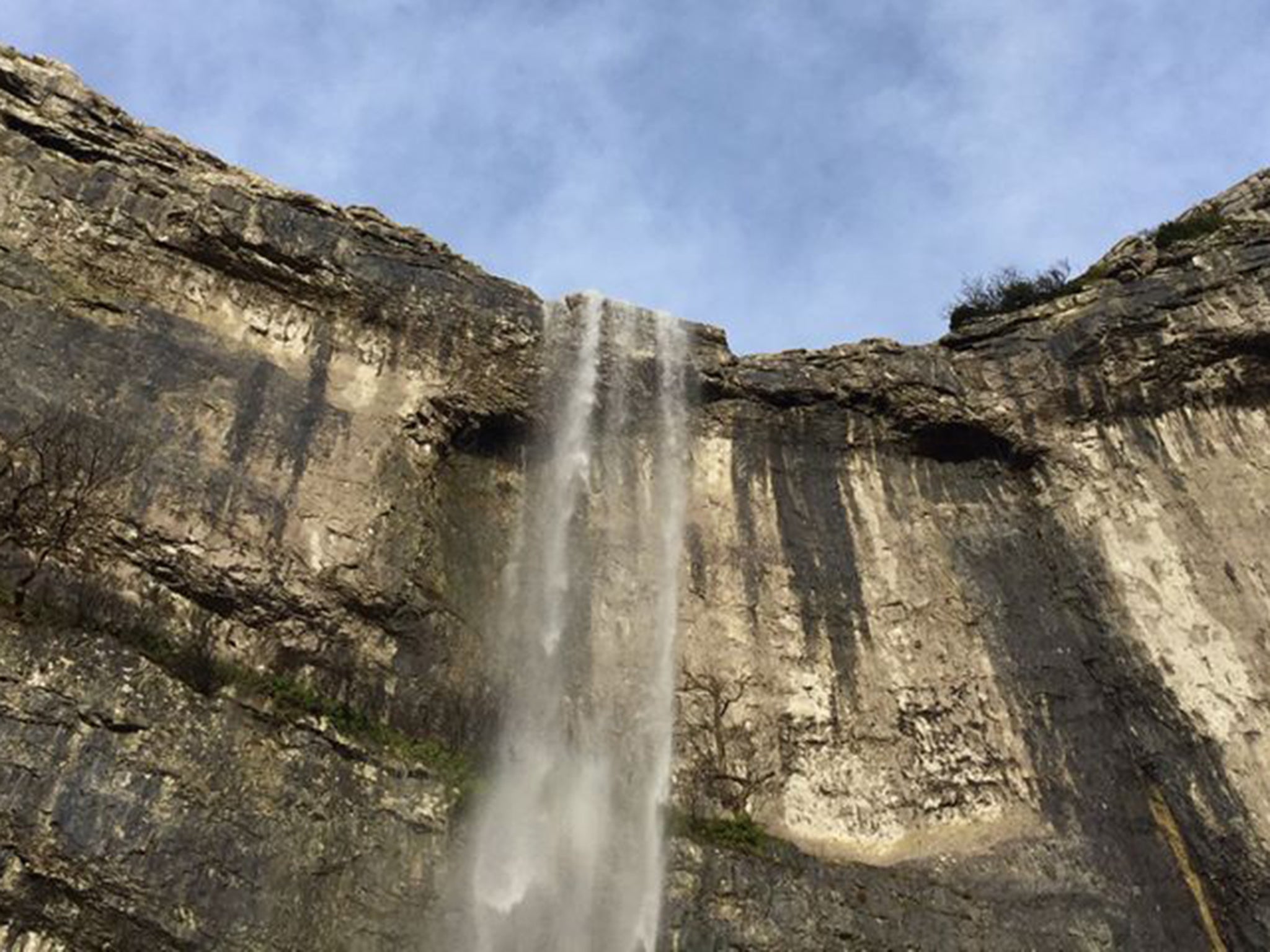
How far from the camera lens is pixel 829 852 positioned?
1661 centimetres

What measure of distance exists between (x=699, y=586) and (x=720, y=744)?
9.90 feet

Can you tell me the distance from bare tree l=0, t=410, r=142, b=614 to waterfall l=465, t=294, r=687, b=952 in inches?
248

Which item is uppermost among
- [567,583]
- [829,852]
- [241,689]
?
[567,583]

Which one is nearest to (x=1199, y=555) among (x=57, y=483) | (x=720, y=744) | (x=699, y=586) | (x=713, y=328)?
(x=699, y=586)

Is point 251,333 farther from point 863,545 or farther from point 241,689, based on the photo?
point 863,545

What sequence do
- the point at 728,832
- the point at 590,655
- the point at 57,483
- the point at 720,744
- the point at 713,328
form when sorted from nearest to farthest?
the point at 57,483 < the point at 728,832 < the point at 720,744 < the point at 590,655 < the point at 713,328

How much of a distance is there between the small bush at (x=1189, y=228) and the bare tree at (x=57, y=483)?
1999cm

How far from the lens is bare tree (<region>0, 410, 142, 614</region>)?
14.4 m

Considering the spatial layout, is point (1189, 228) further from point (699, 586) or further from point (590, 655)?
point (590, 655)

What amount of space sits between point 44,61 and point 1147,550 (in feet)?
69.4

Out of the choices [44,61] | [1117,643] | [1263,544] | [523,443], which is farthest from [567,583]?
[44,61]

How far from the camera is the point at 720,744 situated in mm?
17688

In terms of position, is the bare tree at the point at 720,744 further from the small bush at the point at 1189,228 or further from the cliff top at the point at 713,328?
the small bush at the point at 1189,228

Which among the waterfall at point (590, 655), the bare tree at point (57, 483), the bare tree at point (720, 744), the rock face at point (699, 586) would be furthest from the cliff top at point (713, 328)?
the bare tree at point (720, 744)
